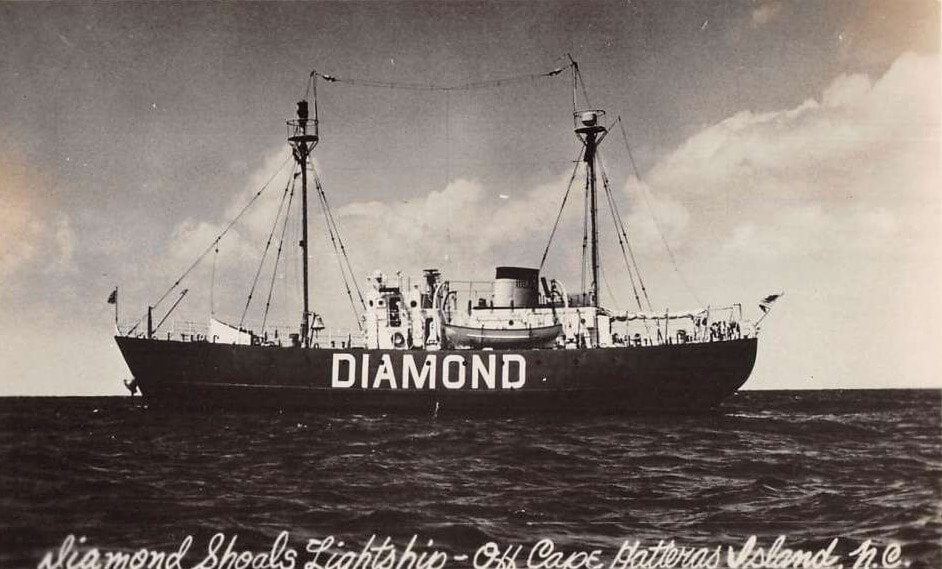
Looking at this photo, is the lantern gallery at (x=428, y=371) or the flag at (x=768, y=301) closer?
the flag at (x=768, y=301)

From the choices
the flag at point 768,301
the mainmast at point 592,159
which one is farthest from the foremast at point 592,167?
the flag at point 768,301

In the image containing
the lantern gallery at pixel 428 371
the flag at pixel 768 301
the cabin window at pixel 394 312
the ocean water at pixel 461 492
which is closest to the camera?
the ocean water at pixel 461 492

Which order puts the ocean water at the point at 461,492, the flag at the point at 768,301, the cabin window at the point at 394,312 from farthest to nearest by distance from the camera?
the cabin window at the point at 394,312 → the flag at the point at 768,301 → the ocean water at the point at 461,492

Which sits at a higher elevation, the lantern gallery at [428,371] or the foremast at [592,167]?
the foremast at [592,167]

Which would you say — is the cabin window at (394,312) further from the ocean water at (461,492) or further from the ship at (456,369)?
the ocean water at (461,492)

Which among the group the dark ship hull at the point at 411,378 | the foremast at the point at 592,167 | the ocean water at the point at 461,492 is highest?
the foremast at the point at 592,167

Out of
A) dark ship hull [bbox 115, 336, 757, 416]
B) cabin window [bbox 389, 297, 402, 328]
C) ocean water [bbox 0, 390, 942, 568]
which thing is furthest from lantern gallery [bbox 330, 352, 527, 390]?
ocean water [bbox 0, 390, 942, 568]

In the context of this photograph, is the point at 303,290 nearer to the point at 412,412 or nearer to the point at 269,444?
the point at 412,412
